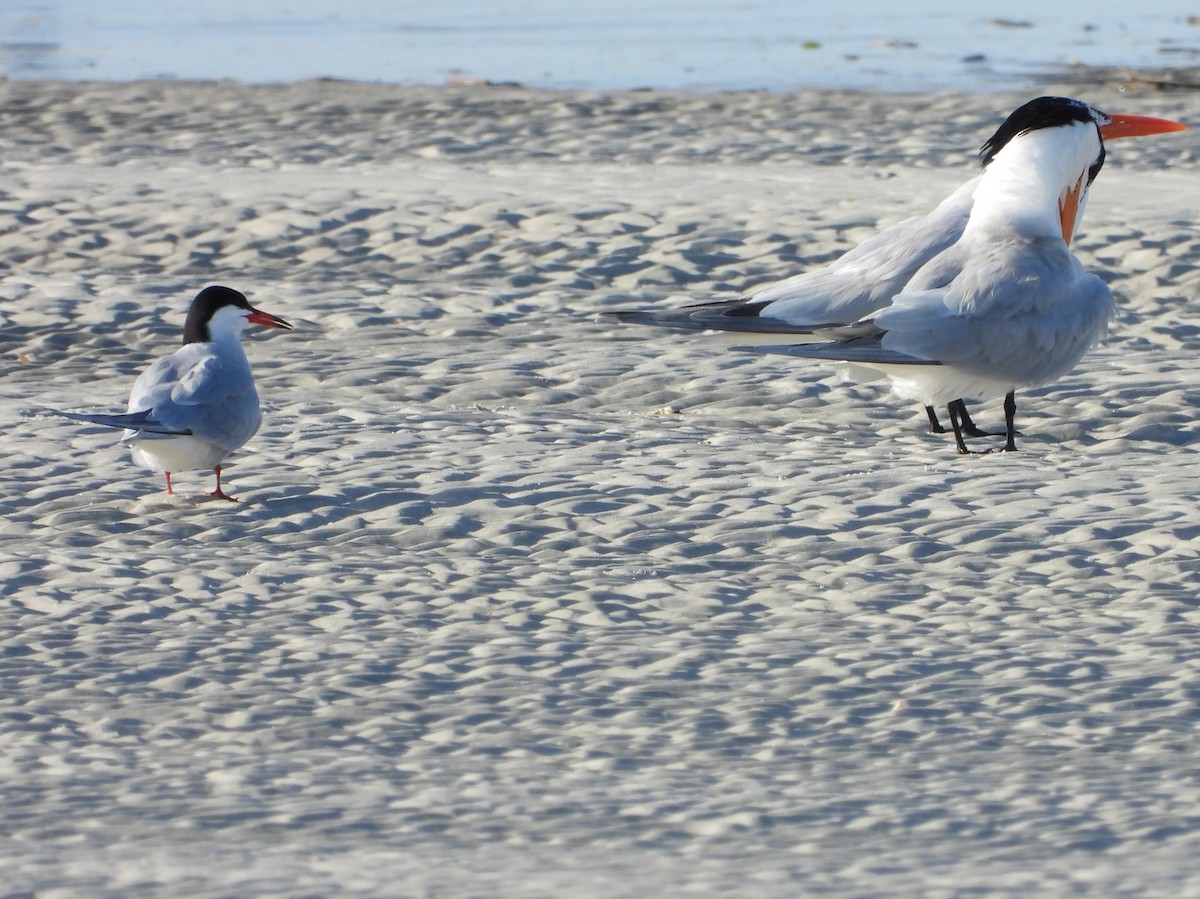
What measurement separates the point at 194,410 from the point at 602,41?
11.4 metres

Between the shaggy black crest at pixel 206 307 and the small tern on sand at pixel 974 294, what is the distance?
1.19 m

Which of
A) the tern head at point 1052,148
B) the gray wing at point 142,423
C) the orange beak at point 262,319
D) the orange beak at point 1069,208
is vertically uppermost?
the tern head at point 1052,148

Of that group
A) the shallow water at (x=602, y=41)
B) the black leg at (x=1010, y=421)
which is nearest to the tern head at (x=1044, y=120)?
the black leg at (x=1010, y=421)

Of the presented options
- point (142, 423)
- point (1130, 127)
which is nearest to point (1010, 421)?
point (1130, 127)

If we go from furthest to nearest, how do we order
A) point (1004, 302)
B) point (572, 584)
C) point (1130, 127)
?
point (1130, 127) < point (1004, 302) < point (572, 584)

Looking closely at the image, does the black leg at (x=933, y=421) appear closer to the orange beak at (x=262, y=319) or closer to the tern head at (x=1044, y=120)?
the tern head at (x=1044, y=120)

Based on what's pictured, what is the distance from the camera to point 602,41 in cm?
1592

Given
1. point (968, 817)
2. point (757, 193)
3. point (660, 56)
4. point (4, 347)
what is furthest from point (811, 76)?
point (968, 817)

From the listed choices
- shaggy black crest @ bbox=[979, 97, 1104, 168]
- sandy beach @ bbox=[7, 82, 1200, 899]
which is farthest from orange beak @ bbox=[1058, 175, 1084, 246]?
sandy beach @ bbox=[7, 82, 1200, 899]

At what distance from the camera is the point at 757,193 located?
9211 mm

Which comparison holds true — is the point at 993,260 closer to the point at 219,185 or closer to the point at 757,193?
the point at 757,193

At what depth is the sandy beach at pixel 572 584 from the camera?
331 centimetres

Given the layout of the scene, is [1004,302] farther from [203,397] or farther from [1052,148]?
[203,397]

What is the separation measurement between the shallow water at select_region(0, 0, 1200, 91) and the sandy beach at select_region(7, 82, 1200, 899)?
5.17m
